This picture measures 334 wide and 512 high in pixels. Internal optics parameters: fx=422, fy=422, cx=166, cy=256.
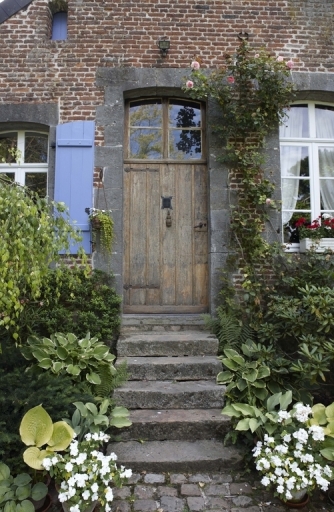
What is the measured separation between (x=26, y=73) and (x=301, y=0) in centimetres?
398

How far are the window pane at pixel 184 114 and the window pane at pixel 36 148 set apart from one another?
5.93 feet

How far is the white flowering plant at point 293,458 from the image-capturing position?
2.94 meters

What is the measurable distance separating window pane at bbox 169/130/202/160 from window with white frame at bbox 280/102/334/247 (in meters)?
1.17

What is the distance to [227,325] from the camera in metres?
4.99

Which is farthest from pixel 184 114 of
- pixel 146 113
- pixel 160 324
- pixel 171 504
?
pixel 171 504

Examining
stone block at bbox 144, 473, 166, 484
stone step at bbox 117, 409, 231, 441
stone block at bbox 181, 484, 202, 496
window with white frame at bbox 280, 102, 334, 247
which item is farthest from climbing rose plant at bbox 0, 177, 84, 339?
window with white frame at bbox 280, 102, 334, 247

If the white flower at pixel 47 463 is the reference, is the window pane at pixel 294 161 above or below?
above

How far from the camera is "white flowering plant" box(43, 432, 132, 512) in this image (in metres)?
2.73

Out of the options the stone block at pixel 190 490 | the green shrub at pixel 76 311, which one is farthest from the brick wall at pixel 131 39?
the stone block at pixel 190 490

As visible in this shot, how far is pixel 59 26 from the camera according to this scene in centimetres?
595

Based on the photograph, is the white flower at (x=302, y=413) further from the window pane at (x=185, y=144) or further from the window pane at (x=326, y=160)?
the window pane at (x=185, y=144)

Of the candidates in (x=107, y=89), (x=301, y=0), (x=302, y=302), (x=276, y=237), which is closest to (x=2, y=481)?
(x=302, y=302)

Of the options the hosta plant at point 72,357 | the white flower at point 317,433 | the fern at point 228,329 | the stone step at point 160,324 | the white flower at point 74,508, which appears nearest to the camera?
the white flower at point 74,508

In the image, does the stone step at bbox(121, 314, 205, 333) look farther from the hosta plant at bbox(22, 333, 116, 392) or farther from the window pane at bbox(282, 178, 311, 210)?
the window pane at bbox(282, 178, 311, 210)
